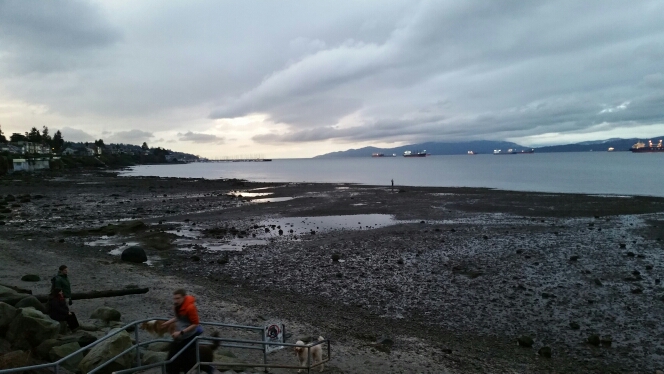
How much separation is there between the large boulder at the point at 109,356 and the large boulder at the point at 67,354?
10.2 inches

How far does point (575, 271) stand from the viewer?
1975 cm

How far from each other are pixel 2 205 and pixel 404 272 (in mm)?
42853

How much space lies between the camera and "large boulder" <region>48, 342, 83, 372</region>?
7.77 m

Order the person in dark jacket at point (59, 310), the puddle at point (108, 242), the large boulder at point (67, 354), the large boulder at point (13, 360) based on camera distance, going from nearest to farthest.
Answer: the large boulder at point (13, 360) < the large boulder at point (67, 354) < the person in dark jacket at point (59, 310) < the puddle at point (108, 242)

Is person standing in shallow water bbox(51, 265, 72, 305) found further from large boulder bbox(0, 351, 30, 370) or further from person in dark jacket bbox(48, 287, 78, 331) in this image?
large boulder bbox(0, 351, 30, 370)

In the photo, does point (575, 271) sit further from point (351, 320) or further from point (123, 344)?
point (123, 344)

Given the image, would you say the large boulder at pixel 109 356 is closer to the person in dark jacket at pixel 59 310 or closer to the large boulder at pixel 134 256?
the person in dark jacket at pixel 59 310

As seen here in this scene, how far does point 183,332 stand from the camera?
23.9 ft

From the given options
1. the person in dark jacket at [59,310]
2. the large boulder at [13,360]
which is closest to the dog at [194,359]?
the large boulder at [13,360]

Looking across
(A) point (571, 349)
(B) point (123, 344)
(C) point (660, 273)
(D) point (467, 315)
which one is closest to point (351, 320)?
(D) point (467, 315)

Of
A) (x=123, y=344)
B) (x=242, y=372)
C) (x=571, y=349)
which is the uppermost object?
(x=123, y=344)

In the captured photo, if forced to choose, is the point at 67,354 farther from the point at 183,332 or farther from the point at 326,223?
the point at 326,223

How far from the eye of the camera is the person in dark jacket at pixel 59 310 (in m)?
9.91

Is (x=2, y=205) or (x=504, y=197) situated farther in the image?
(x=504, y=197)
